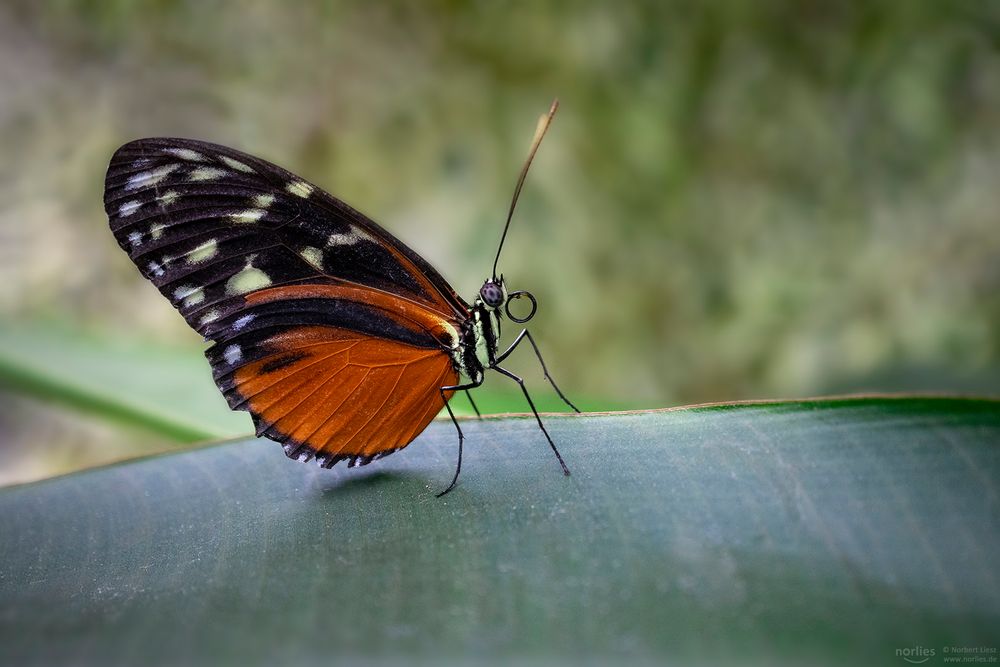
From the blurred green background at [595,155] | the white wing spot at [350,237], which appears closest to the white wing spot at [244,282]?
the white wing spot at [350,237]

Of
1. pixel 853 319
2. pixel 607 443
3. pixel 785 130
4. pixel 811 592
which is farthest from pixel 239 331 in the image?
pixel 785 130

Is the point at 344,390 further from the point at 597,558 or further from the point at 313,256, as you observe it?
the point at 597,558

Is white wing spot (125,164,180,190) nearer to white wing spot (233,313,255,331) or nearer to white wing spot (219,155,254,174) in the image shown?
white wing spot (219,155,254,174)

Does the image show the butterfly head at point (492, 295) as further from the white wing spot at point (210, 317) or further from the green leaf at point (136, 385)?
the white wing spot at point (210, 317)

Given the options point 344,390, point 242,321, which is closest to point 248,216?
point 242,321

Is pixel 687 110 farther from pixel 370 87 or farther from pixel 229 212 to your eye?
pixel 229 212

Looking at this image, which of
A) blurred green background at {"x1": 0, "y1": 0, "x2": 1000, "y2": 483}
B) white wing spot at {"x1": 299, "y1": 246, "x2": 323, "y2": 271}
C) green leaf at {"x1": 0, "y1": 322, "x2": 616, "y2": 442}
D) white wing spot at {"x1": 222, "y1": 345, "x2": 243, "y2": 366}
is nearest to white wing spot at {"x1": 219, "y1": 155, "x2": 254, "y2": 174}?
white wing spot at {"x1": 299, "y1": 246, "x2": 323, "y2": 271}
